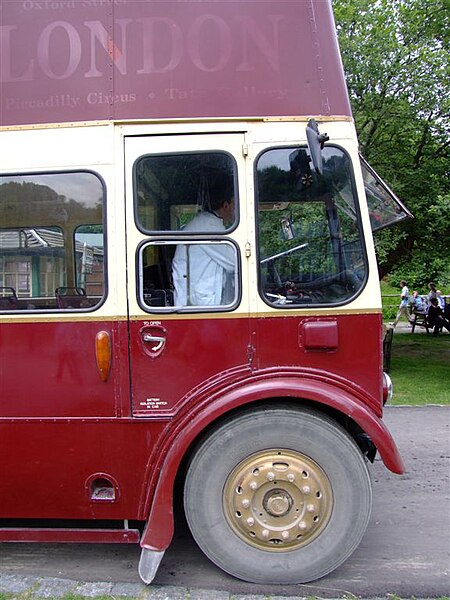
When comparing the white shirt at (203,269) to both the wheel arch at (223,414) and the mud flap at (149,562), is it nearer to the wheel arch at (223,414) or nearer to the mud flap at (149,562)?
the wheel arch at (223,414)

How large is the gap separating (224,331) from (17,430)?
4.43 feet

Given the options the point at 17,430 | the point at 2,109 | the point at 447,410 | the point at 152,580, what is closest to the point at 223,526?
the point at 152,580

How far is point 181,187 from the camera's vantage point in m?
2.96

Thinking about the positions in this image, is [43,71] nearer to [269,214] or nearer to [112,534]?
[269,214]

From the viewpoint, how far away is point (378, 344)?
291 cm

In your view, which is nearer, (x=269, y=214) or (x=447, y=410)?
Answer: (x=269, y=214)

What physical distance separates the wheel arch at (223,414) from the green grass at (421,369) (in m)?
4.87

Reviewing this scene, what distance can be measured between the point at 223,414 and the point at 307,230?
1196mm

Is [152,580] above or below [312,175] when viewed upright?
below

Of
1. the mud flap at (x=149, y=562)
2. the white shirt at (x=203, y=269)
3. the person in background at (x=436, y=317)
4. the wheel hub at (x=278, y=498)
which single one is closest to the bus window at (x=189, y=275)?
the white shirt at (x=203, y=269)

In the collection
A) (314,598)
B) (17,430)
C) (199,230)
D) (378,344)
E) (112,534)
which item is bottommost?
(314,598)

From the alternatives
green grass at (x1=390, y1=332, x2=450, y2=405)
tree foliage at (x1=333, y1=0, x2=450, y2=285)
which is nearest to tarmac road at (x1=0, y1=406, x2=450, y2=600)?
green grass at (x1=390, y1=332, x2=450, y2=405)

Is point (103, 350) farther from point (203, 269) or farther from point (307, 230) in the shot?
point (307, 230)

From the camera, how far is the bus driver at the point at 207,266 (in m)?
2.91
